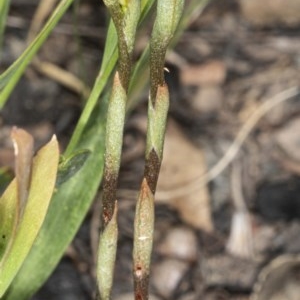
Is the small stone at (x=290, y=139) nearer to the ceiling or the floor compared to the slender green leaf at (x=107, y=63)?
nearer to the ceiling

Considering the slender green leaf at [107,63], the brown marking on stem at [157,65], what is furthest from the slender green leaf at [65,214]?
the brown marking on stem at [157,65]

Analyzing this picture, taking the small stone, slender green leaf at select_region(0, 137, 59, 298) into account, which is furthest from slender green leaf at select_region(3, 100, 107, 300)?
the small stone

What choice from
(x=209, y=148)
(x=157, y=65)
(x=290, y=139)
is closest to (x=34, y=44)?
(x=157, y=65)

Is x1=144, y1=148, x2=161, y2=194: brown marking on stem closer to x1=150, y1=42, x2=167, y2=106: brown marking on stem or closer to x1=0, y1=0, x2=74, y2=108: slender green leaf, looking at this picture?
x1=150, y1=42, x2=167, y2=106: brown marking on stem

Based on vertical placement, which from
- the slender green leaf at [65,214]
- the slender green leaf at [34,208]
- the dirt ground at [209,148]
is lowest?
the slender green leaf at [34,208]

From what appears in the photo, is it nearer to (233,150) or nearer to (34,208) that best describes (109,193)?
(34,208)

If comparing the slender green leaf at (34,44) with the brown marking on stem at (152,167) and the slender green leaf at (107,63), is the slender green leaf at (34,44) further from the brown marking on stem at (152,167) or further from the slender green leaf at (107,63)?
the brown marking on stem at (152,167)

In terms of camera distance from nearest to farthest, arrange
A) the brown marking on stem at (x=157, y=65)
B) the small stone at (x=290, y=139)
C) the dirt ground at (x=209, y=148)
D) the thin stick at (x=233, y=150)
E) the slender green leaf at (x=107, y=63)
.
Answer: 1. the brown marking on stem at (x=157, y=65)
2. the slender green leaf at (x=107, y=63)
3. the dirt ground at (x=209, y=148)
4. the thin stick at (x=233, y=150)
5. the small stone at (x=290, y=139)
